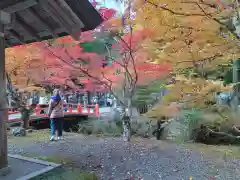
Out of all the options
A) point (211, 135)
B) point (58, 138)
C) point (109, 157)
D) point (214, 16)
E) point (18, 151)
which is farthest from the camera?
point (211, 135)

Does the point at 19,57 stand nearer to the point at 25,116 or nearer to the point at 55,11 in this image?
the point at 25,116

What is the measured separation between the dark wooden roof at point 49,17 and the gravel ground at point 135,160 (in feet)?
7.95

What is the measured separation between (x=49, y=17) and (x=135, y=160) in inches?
121

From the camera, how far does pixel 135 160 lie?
4730 millimetres

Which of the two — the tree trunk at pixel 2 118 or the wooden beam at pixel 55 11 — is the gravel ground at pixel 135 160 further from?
the wooden beam at pixel 55 11

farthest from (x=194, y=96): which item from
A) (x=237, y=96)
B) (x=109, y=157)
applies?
(x=237, y=96)

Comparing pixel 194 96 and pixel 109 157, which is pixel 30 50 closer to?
pixel 109 157

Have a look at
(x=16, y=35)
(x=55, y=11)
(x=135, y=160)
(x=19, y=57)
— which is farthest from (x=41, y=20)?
(x=19, y=57)

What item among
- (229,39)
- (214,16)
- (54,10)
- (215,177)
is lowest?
(215,177)

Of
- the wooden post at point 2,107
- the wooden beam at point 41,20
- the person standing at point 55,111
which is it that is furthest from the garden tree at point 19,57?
the wooden post at point 2,107

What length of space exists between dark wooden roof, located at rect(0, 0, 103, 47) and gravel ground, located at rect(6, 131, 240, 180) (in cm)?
242

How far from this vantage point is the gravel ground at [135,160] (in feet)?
13.4

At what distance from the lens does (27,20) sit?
406 cm

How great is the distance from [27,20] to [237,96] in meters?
7.26
